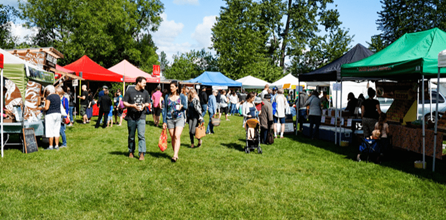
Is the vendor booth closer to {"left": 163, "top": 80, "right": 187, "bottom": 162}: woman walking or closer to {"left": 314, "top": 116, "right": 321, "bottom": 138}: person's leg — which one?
{"left": 163, "top": 80, "right": 187, "bottom": 162}: woman walking

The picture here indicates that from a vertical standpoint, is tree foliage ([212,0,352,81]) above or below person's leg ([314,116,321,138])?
above

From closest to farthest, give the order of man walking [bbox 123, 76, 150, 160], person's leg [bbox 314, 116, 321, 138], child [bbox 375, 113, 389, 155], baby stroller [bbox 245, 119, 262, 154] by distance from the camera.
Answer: man walking [bbox 123, 76, 150, 160], child [bbox 375, 113, 389, 155], baby stroller [bbox 245, 119, 262, 154], person's leg [bbox 314, 116, 321, 138]

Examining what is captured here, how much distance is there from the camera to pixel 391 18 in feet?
131

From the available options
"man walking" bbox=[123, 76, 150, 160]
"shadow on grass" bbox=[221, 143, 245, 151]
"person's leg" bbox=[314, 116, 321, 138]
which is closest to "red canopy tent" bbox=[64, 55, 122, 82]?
"shadow on grass" bbox=[221, 143, 245, 151]

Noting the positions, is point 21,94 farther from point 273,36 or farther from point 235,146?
point 273,36

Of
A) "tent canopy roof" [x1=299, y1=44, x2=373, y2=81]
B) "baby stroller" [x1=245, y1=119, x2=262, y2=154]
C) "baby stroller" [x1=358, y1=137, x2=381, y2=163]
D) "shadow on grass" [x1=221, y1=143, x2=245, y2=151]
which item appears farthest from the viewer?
"tent canopy roof" [x1=299, y1=44, x2=373, y2=81]

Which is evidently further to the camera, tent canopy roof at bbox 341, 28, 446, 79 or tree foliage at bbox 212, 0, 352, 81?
tree foliage at bbox 212, 0, 352, 81

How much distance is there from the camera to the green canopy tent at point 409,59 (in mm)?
7219

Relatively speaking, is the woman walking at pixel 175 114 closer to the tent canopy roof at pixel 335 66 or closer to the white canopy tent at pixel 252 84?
the tent canopy roof at pixel 335 66

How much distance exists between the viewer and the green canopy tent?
7.22 meters

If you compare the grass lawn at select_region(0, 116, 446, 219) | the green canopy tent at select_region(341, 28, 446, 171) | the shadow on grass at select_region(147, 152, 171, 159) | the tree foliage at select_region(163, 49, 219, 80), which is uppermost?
the tree foliage at select_region(163, 49, 219, 80)

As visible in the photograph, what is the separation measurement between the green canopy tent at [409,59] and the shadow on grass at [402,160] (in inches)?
15.3

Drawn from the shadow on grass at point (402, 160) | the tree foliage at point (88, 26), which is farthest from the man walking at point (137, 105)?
the tree foliage at point (88, 26)

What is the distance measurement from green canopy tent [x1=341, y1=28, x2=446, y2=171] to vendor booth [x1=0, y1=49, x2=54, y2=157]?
29.2 feet
